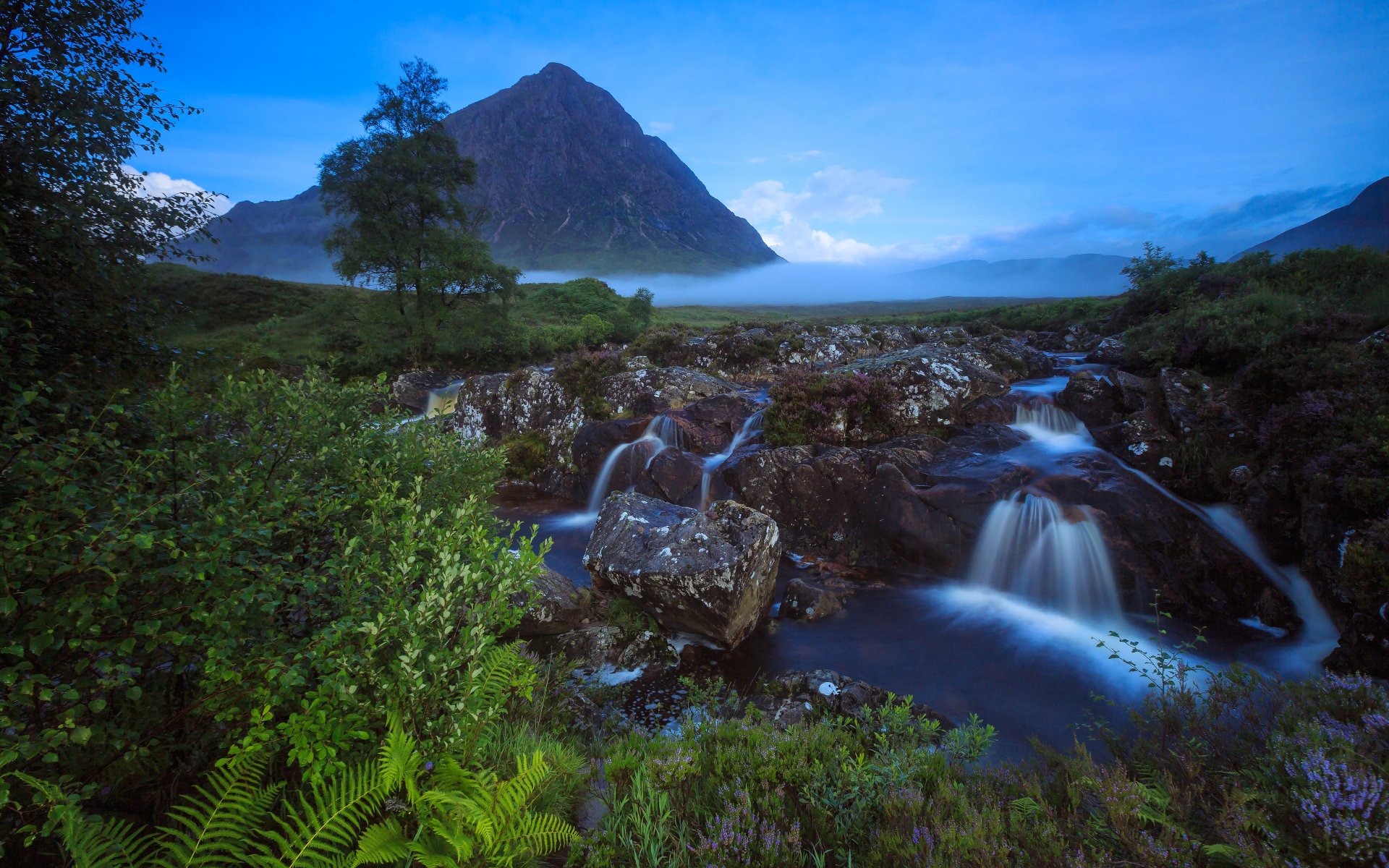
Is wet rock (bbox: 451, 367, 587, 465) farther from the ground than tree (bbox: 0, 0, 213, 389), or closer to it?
closer to it

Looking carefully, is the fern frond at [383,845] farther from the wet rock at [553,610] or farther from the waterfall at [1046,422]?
the waterfall at [1046,422]

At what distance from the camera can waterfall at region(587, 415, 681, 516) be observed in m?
17.4

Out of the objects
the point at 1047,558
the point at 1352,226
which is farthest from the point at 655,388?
the point at 1352,226

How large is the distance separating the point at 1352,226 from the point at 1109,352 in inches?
4590

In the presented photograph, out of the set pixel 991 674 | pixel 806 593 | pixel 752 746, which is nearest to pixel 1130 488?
pixel 991 674

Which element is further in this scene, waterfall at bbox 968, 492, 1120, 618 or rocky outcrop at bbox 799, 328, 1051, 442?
rocky outcrop at bbox 799, 328, 1051, 442

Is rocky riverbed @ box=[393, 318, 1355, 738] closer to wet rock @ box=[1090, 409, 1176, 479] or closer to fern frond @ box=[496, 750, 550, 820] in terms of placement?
wet rock @ box=[1090, 409, 1176, 479]

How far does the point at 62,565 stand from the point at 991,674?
11451mm

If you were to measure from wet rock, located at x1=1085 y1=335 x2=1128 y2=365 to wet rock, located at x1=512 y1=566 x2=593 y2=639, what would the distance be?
907 inches

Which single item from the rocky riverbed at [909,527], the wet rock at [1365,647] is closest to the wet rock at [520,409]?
the rocky riverbed at [909,527]

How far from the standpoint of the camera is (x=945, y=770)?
4246 mm

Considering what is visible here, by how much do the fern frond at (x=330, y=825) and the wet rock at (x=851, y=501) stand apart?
38.9 ft

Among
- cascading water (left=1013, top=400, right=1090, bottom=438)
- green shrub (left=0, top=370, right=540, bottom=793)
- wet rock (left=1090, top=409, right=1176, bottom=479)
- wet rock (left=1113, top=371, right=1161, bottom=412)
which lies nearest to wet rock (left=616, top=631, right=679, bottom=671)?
green shrub (left=0, top=370, right=540, bottom=793)

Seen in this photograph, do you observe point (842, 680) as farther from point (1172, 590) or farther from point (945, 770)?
point (1172, 590)
